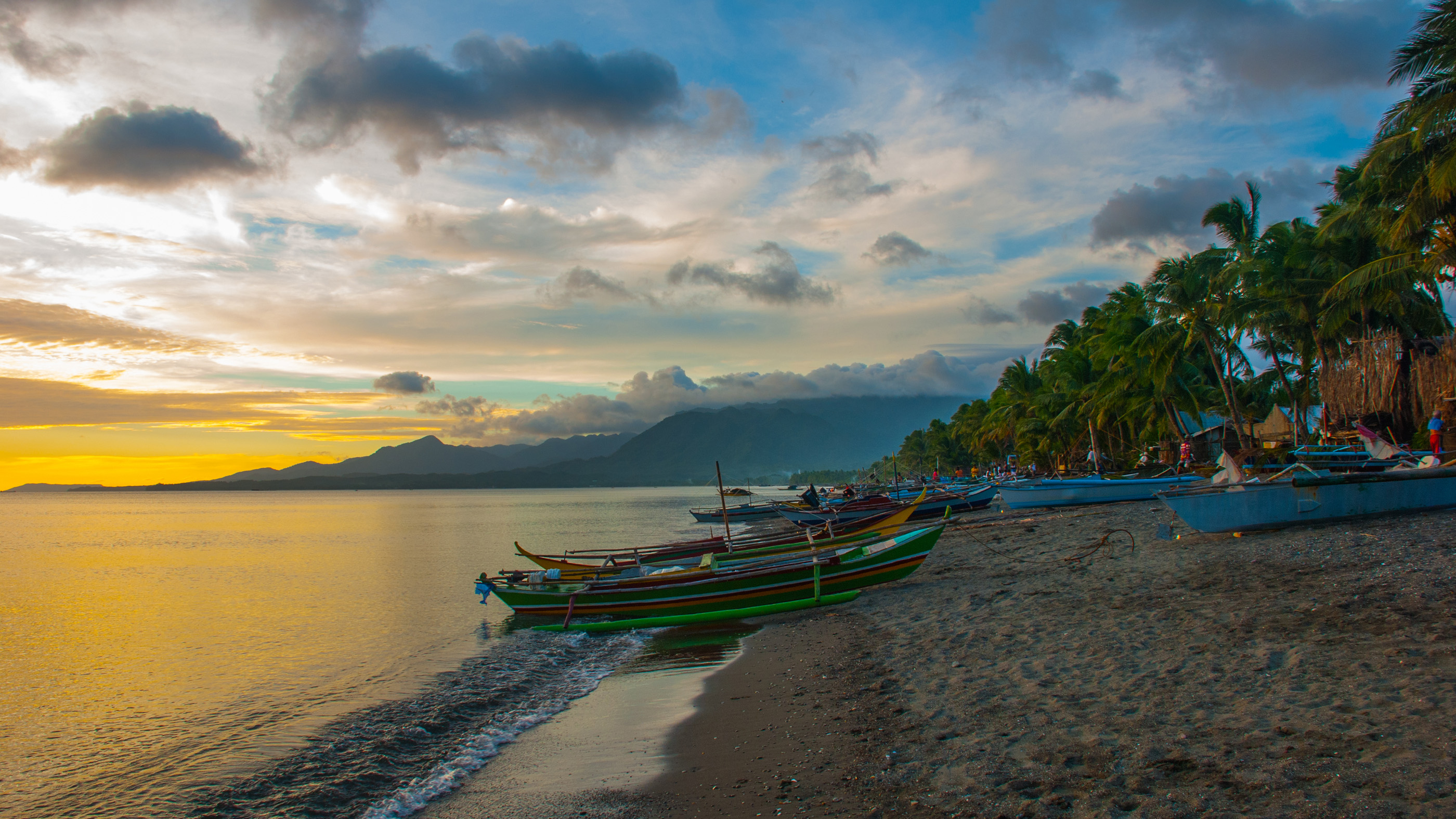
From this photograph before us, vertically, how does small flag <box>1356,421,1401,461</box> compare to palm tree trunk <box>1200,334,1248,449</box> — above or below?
below

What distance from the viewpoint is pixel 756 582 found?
14836 mm

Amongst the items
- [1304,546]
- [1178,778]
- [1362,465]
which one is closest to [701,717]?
[1178,778]

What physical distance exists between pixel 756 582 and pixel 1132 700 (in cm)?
903

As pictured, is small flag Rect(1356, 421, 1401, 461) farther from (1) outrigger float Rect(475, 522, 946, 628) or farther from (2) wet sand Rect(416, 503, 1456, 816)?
(1) outrigger float Rect(475, 522, 946, 628)

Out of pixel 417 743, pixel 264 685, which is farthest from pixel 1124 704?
pixel 264 685

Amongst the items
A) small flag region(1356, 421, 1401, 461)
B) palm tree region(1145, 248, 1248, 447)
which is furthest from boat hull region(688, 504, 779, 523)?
small flag region(1356, 421, 1401, 461)

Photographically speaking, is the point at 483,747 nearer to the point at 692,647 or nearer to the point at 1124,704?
the point at 692,647

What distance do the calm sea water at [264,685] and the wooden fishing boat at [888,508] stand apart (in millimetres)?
13334

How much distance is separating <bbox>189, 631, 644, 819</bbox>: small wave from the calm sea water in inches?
1.3

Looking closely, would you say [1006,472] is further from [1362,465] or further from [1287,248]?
[1362,465]

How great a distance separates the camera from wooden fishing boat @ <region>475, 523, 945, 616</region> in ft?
48.7

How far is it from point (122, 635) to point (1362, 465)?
29.2 meters

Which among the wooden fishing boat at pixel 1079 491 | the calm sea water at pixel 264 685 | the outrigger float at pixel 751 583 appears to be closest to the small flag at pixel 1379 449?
the wooden fishing boat at pixel 1079 491

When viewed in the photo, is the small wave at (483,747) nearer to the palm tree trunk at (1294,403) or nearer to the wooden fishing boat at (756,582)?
the wooden fishing boat at (756,582)
